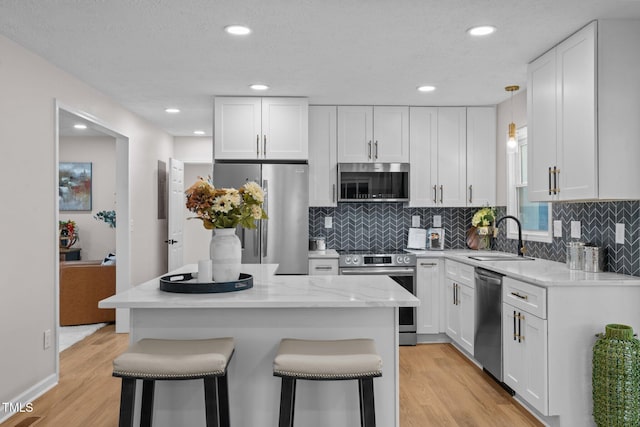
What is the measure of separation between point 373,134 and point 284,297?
10.3ft

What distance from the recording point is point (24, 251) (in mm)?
3346

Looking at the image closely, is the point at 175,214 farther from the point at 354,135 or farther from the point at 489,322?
the point at 489,322

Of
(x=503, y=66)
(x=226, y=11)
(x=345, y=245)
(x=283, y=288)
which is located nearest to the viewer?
(x=283, y=288)

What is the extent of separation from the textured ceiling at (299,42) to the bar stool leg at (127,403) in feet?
6.40

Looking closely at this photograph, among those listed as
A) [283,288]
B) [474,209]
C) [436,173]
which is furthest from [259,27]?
[474,209]

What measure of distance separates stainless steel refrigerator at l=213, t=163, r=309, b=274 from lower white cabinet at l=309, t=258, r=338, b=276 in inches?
3.9

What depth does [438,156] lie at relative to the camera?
5121mm

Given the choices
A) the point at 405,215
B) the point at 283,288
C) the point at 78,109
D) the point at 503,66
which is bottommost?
the point at 283,288

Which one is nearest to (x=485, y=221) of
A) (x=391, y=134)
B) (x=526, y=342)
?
(x=391, y=134)

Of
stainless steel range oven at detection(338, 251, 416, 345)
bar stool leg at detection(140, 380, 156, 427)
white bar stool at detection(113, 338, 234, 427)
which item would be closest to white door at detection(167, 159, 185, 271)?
stainless steel range oven at detection(338, 251, 416, 345)

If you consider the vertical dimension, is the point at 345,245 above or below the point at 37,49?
below

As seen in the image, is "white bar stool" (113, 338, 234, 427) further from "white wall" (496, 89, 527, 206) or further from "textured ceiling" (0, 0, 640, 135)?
"white wall" (496, 89, 527, 206)

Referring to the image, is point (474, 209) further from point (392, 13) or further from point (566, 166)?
point (392, 13)

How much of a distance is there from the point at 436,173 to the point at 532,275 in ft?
7.33
